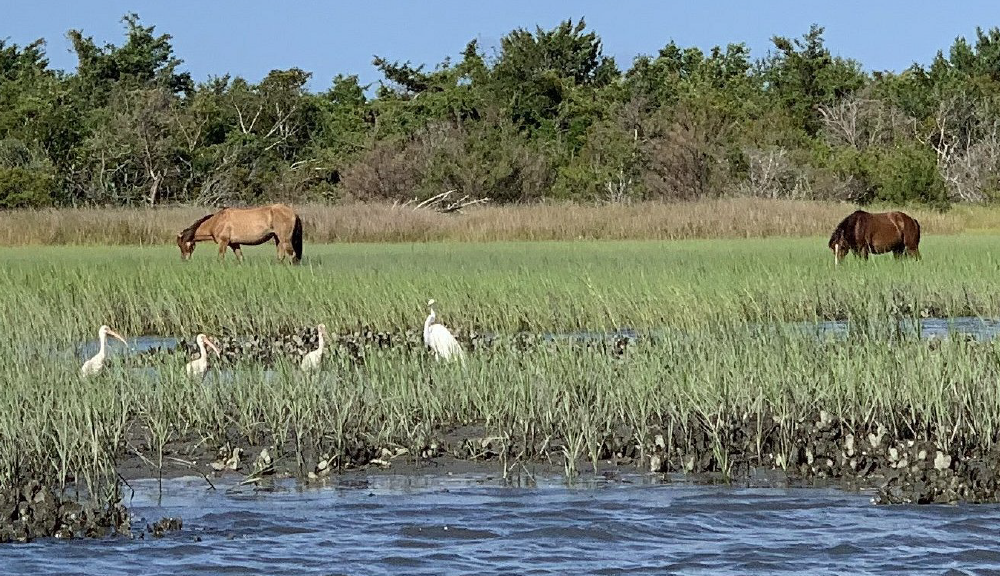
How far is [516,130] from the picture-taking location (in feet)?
166

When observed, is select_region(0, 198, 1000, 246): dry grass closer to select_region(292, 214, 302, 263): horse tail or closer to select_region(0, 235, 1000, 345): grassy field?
select_region(292, 214, 302, 263): horse tail

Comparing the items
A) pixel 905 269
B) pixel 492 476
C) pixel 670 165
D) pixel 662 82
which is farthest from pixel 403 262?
pixel 662 82

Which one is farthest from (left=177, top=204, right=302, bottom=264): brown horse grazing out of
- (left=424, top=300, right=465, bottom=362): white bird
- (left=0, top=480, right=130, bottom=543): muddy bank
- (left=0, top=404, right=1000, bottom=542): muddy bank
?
(left=0, top=480, right=130, bottom=543): muddy bank

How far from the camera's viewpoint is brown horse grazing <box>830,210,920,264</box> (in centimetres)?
2050

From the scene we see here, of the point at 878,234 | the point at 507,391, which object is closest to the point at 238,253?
the point at 878,234

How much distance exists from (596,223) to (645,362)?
26.1 m

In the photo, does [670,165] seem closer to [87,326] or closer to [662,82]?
[662,82]

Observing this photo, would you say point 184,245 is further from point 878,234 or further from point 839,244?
point 878,234

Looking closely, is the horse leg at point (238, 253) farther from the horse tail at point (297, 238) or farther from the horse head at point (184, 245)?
the horse tail at point (297, 238)

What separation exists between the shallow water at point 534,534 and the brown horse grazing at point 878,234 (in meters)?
13.8

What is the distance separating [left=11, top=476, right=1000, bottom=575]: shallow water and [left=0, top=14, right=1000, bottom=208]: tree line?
1385 inches

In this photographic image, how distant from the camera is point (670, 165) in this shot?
151 feet

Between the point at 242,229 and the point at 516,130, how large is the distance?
24832 mm

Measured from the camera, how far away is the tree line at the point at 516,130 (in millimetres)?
44875
